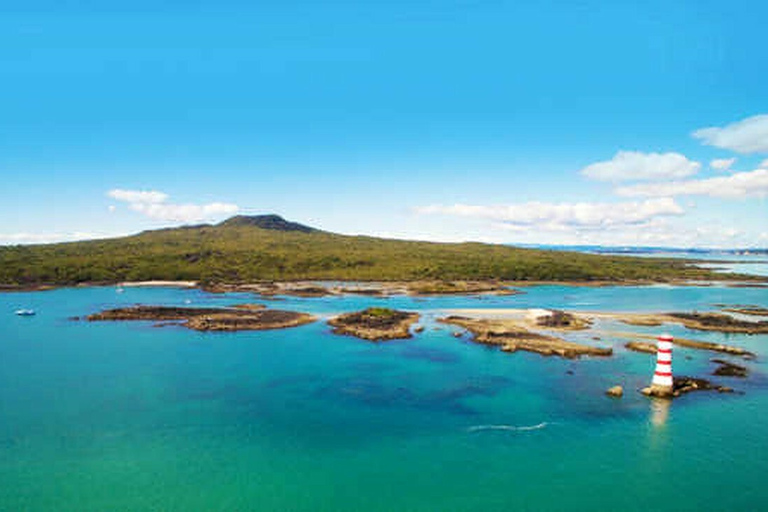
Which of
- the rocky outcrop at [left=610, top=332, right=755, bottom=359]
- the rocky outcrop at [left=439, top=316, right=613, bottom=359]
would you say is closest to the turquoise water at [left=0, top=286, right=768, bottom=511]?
the rocky outcrop at [left=610, top=332, right=755, bottom=359]

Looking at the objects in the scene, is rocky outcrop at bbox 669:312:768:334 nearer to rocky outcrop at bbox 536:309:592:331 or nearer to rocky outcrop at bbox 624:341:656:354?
rocky outcrop at bbox 536:309:592:331

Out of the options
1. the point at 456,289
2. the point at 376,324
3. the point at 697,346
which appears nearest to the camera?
the point at 697,346

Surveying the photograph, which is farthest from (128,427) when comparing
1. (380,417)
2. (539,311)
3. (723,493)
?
(539,311)

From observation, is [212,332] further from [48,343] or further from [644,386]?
[644,386]

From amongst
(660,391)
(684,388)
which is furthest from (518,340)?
(660,391)

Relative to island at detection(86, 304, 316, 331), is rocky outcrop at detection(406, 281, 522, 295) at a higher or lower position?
higher

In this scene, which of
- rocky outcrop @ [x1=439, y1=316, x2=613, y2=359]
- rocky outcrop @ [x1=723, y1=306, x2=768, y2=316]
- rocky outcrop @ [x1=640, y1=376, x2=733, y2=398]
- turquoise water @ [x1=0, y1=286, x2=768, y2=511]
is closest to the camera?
turquoise water @ [x1=0, y1=286, x2=768, y2=511]

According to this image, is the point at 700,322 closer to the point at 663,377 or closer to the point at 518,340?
the point at 518,340
